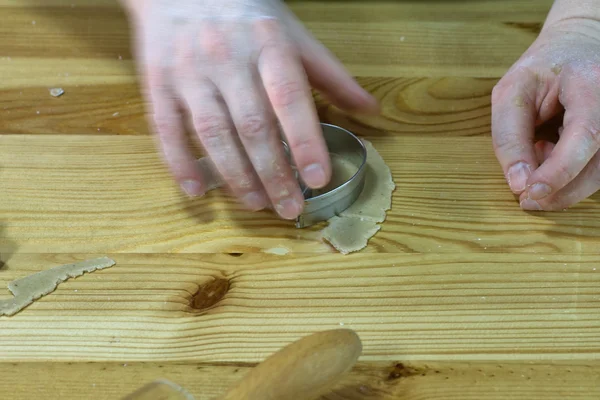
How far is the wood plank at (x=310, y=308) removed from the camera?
27.4 inches

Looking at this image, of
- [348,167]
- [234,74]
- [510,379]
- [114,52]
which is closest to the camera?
[510,379]

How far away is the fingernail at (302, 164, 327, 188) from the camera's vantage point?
2.46 ft

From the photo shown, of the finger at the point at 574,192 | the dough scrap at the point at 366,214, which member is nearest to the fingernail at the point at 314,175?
the dough scrap at the point at 366,214

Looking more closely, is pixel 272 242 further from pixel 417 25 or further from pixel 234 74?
pixel 417 25

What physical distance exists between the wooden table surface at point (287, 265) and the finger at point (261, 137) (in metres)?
0.08

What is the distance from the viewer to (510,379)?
661 mm

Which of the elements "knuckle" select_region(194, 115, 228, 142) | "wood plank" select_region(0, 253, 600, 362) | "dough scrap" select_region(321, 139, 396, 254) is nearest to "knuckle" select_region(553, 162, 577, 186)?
"wood plank" select_region(0, 253, 600, 362)

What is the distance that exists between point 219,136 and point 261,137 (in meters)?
0.06

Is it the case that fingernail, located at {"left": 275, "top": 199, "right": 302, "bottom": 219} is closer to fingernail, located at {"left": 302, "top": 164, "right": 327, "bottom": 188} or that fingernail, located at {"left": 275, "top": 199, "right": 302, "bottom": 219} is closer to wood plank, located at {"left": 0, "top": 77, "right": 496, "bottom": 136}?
fingernail, located at {"left": 302, "top": 164, "right": 327, "bottom": 188}

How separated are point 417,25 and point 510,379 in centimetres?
79

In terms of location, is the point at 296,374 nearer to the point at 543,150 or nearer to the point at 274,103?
the point at 274,103

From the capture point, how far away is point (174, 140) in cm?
80

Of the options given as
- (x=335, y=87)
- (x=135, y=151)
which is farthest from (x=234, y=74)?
(x=135, y=151)

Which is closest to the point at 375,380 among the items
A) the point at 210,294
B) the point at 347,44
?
the point at 210,294
